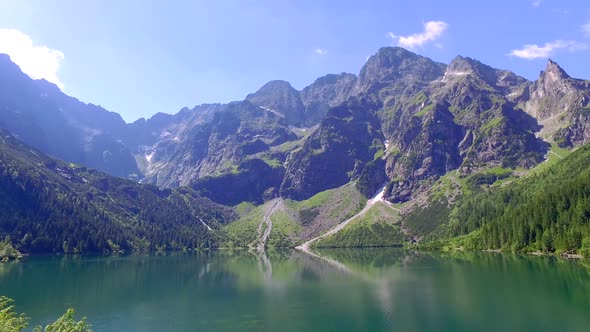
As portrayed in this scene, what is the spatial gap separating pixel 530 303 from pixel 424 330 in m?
25.2

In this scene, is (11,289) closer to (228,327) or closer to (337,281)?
(228,327)

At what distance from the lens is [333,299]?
87.7m

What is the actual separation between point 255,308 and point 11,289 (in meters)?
66.2

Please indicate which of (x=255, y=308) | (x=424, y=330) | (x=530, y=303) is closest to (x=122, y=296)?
(x=255, y=308)

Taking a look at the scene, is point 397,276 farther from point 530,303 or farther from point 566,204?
point 566,204

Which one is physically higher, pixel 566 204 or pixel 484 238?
pixel 566 204

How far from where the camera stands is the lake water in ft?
212

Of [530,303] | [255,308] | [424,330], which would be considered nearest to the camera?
[424,330]

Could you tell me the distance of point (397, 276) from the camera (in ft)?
401

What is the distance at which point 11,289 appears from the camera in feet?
349

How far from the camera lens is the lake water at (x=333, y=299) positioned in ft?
212

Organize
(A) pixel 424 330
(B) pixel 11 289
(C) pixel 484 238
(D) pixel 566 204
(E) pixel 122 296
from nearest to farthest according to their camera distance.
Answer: (A) pixel 424 330
(E) pixel 122 296
(B) pixel 11 289
(D) pixel 566 204
(C) pixel 484 238

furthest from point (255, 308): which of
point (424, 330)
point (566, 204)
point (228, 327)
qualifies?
point (566, 204)

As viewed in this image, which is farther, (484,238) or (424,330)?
(484,238)
